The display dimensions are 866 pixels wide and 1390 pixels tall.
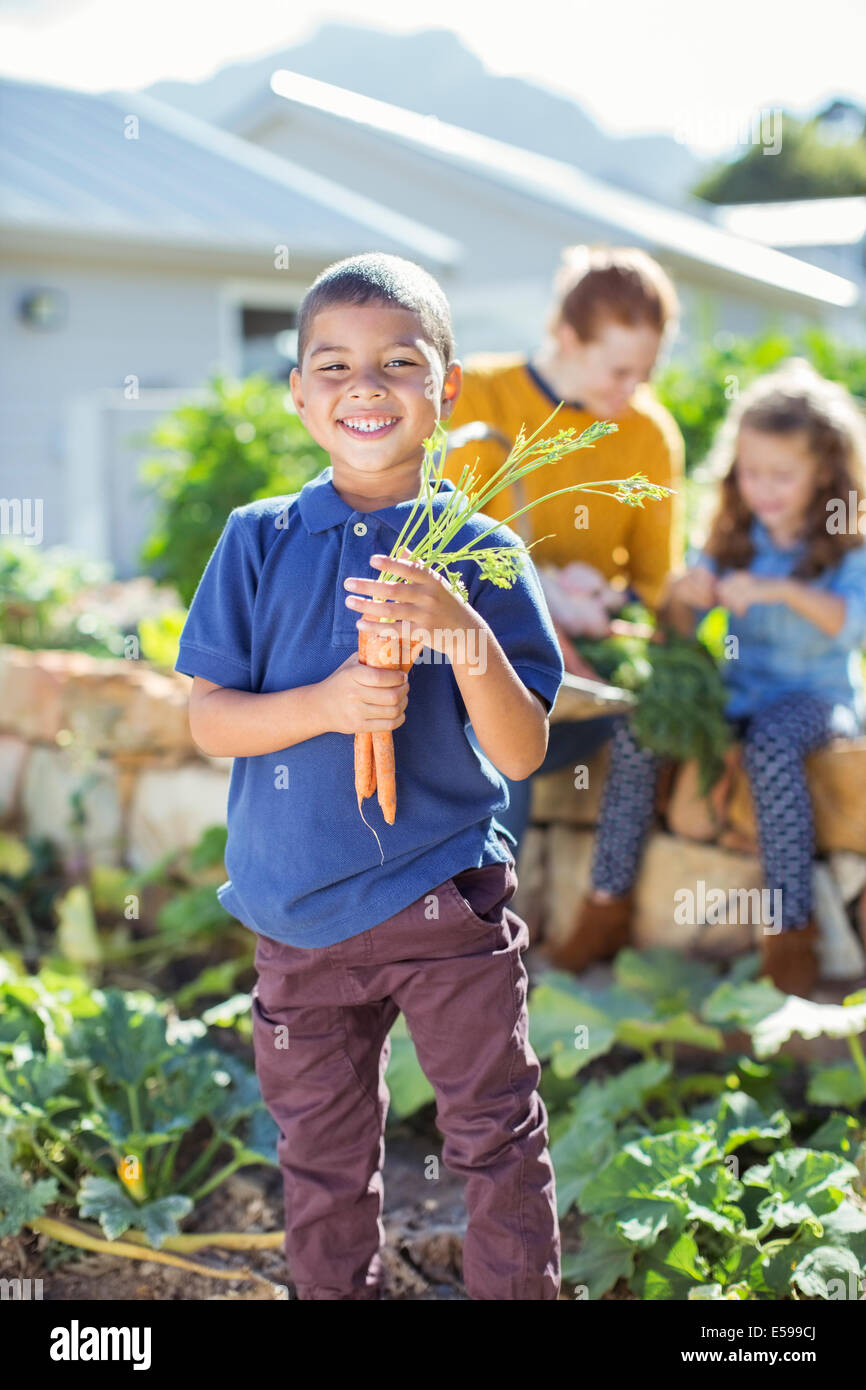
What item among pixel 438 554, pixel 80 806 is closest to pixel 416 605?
pixel 438 554

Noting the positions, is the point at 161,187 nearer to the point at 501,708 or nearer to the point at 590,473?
the point at 590,473

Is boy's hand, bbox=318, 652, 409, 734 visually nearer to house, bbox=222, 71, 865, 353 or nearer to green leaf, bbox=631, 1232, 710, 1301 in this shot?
green leaf, bbox=631, 1232, 710, 1301

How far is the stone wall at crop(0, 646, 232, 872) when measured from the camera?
171 inches

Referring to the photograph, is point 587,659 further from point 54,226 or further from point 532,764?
point 54,226

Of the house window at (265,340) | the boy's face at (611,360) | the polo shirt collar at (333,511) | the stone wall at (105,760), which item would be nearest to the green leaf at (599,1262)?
the polo shirt collar at (333,511)

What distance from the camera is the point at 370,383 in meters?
1.63

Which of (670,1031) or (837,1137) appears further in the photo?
(670,1031)

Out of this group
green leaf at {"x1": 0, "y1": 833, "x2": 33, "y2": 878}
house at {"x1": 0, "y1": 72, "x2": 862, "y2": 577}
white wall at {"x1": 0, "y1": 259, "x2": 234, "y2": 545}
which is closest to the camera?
green leaf at {"x1": 0, "y1": 833, "x2": 33, "y2": 878}

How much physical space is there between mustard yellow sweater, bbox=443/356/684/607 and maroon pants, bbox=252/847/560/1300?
149 cm

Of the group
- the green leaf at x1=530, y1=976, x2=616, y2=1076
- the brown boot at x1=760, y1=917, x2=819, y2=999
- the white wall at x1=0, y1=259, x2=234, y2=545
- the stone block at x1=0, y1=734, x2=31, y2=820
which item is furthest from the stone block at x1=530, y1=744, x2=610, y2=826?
the white wall at x1=0, y1=259, x2=234, y2=545

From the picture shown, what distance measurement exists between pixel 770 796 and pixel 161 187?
781 cm

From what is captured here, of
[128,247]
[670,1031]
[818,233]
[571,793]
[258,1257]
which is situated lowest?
[258,1257]

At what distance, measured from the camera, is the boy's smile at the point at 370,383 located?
Answer: 165 cm

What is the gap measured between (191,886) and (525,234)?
7.89 metres
